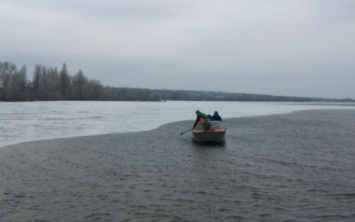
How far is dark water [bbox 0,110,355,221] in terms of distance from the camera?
10758mm

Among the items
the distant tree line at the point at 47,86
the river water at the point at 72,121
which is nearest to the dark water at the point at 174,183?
the river water at the point at 72,121

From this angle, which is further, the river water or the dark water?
the river water

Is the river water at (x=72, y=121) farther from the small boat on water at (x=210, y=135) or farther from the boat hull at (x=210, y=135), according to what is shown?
the boat hull at (x=210, y=135)

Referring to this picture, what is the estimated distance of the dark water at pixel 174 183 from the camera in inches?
424

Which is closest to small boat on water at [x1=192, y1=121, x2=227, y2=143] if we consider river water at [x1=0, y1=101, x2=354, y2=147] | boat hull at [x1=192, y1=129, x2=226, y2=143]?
boat hull at [x1=192, y1=129, x2=226, y2=143]

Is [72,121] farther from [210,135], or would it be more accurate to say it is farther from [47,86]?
[47,86]

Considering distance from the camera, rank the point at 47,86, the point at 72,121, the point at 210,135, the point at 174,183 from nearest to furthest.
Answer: the point at 174,183
the point at 210,135
the point at 72,121
the point at 47,86

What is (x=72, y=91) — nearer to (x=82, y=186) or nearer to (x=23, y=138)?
(x=23, y=138)

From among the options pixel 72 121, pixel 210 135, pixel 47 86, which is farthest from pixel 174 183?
pixel 47 86

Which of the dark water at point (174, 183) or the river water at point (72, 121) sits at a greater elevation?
the river water at point (72, 121)

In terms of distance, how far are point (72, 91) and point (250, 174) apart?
437 feet

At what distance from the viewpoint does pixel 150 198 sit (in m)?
12.2

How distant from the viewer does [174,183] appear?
14.3m

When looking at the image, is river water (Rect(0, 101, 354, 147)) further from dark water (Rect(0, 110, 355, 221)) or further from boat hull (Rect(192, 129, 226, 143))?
boat hull (Rect(192, 129, 226, 143))
